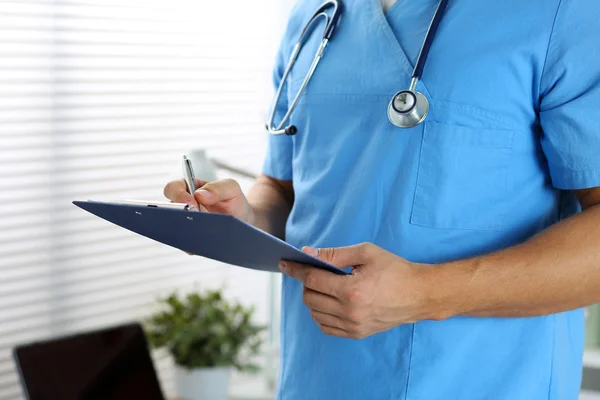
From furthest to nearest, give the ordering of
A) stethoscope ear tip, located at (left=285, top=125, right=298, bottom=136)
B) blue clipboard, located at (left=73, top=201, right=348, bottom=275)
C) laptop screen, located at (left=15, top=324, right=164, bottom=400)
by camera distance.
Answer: laptop screen, located at (left=15, top=324, right=164, bottom=400), stethoscope ear tip, located at (left=285, top=125, right=298, bottom=136), blue clipboard, located at (left=73, top=201, right=348, bottom=275)

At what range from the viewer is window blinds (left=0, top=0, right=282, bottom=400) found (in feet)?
6.14

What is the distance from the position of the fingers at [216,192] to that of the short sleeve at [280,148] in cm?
17

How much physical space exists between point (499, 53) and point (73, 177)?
4.28ft

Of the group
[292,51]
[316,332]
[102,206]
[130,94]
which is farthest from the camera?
[130,94]

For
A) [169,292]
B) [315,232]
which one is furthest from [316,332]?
[169,292]

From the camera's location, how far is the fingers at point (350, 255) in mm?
901

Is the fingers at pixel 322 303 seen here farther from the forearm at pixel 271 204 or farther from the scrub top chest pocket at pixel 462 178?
the forearm at pixel 271 204

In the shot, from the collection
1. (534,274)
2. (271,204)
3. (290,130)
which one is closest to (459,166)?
(534,274)

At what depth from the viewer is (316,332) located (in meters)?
1.13

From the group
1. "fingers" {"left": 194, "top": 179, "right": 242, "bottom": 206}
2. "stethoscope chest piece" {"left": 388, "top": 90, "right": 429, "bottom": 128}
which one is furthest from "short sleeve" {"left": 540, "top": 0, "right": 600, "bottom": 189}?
"fingers" {"left": 194, "top": 179, "right": 242, "bottom": 206}

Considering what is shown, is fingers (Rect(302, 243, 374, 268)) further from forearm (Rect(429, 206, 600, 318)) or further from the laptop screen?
the laptop screen

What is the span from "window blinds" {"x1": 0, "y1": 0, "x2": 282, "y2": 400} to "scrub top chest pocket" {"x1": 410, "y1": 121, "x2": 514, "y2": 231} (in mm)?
1176

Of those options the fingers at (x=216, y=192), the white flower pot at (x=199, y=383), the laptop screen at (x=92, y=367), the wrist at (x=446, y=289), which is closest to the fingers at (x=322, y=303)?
the wrist at (x=446, y=289)

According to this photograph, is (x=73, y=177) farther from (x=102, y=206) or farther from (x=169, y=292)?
(x=102, y=206)
